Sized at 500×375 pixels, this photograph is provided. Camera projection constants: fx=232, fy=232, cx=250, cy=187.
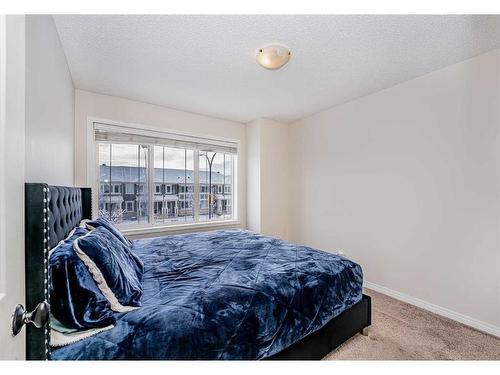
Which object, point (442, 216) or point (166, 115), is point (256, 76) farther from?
point (442, 216)

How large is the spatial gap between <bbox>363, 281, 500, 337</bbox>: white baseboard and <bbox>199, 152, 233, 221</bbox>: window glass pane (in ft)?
7.81

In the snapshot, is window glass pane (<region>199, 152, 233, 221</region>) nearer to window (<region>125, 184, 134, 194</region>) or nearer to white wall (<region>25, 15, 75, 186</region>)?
window (<region>125, 184, 134, 194</region>)

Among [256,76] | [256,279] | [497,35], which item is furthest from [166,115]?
[497,35]

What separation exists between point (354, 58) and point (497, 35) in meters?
1.03

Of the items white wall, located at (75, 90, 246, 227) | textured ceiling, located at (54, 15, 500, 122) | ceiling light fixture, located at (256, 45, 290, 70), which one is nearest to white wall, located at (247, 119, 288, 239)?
white wall, located at (75, 90, 246, 227)

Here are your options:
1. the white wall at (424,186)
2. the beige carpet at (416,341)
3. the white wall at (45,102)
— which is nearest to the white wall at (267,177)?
the white wall at (424,186)

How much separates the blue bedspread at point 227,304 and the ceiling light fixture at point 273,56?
1.67 meters

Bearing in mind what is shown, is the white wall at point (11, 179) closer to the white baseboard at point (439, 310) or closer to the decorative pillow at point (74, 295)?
the decorative pillow at point (74, 295)

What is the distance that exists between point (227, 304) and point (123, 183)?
260 centimetres

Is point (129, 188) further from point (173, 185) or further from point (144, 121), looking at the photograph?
point (144, 121)

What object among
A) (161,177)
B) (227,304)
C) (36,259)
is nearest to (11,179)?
(36,259)

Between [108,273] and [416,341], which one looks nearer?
[108,273]

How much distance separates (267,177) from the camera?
3.86 m

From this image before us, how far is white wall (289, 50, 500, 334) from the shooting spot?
2.00m
